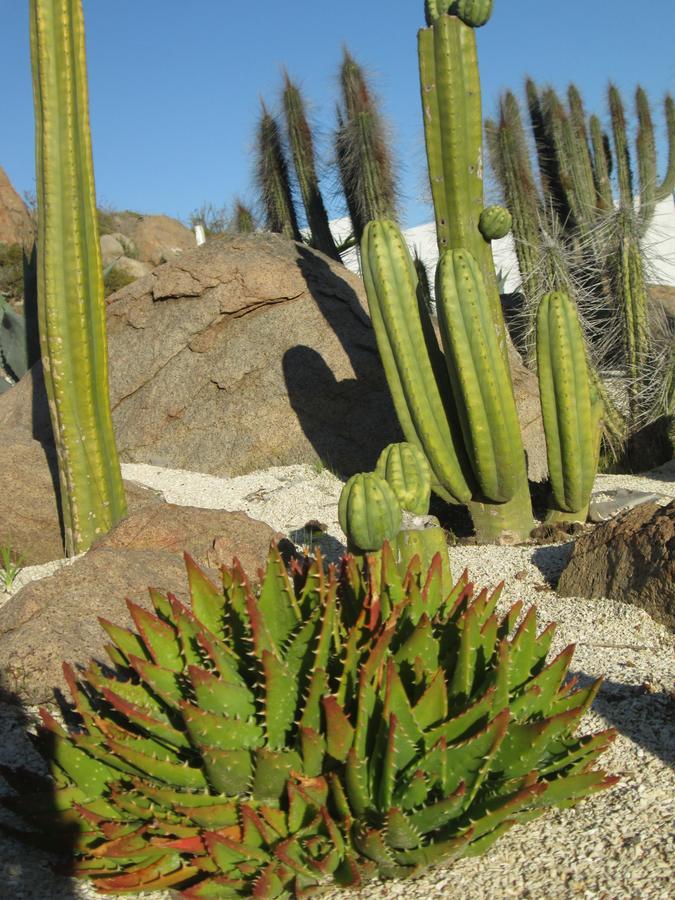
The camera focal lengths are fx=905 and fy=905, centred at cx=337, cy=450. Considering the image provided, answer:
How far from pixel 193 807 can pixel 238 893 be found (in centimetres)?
23

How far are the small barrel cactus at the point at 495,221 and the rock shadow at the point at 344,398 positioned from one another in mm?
2428

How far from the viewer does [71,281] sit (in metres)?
4.91

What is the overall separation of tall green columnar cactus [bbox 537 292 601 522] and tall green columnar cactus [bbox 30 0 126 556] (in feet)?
8.88

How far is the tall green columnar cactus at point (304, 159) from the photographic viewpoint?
12.2 m

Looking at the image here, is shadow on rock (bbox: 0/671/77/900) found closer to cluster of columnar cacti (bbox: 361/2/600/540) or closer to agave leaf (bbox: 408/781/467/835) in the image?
agave leaf (bbox: 408/781/467/835)

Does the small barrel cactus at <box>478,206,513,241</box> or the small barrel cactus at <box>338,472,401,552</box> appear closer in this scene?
the small barrel cactus at <box>338,472,401,552</box>

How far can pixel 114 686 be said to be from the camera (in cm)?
240

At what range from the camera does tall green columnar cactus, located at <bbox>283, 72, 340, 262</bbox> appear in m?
12.2

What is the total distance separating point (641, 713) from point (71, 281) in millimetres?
3587

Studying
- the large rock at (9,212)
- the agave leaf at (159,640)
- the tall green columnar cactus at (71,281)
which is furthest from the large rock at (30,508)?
the large rock at (9,212)

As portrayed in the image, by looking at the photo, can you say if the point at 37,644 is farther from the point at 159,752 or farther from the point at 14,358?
the point at 14,358

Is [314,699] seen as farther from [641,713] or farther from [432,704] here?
[641,713]

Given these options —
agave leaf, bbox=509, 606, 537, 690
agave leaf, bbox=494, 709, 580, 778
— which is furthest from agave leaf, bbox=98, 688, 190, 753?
agave leaf, bbox=509, 606, 537, 690

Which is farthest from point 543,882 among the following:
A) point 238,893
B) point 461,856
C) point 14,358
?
point 14,358
